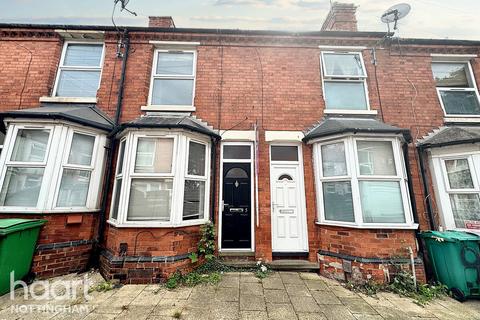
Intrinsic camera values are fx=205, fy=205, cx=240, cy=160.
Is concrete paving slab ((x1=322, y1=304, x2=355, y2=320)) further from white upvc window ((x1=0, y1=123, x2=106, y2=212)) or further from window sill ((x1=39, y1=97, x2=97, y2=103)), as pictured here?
window sill ((x1=39, y1=97, x2=97, y2=103))

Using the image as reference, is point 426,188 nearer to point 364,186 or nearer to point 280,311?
point 364,186

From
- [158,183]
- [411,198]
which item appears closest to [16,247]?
[158,183]

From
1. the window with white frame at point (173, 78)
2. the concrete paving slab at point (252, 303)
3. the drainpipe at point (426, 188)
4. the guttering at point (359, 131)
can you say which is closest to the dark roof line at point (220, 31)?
the window with white frame at point (173, 78)

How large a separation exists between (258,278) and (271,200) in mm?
1733

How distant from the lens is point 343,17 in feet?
22.5

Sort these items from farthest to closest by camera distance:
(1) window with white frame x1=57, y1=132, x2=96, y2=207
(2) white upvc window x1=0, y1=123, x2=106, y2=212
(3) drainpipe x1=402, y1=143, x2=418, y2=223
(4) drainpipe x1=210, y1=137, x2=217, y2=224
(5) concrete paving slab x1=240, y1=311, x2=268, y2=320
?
(4) drainpipe x1=210, y1=137, x2=217, y2=224, (3) drainpipe x1=402, y1=143, x2=418, y2=223, (1) window with white frame x1=57, y1=132, x2=96, y2=207, (2) white upvc window x1=0, y1=123, x2=106, y2=212, (5) concrete paving slab x1=240, y1=311, x2=268, y2=320

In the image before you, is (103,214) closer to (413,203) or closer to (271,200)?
(271,200)

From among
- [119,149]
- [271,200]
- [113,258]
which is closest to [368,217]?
[271,200]

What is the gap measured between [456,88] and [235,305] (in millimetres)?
8233

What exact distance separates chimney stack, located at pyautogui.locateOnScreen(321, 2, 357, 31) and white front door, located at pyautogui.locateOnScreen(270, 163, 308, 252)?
5152mm

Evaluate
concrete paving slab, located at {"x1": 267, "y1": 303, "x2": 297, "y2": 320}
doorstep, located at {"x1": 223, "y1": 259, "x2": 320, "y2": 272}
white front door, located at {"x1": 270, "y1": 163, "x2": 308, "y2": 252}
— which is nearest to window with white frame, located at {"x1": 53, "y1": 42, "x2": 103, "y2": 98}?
white front door, located at {"x1": 270, "y1": 163, "x2": 308, "y2": 252}

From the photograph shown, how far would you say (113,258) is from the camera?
4.04 meters

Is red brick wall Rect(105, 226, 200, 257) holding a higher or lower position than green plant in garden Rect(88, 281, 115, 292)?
higher
